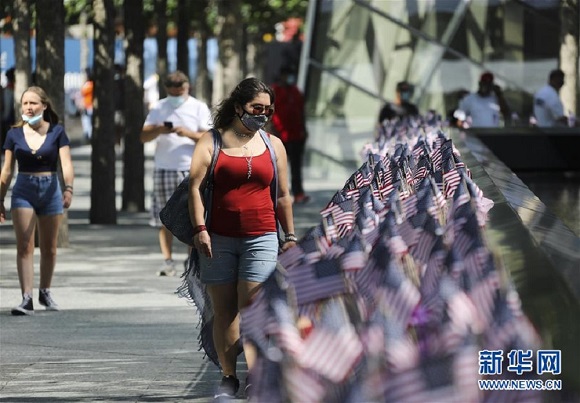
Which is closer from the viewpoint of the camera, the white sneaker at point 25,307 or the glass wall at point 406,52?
the white sneaker at point 25,307

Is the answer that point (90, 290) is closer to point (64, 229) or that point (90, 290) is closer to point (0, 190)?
point (0, 190)

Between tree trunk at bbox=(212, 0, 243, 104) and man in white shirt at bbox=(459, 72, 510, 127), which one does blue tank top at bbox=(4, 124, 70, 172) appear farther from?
tree trunk at bbox=(212, 0, 243, 104)

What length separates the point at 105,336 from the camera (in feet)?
36.6

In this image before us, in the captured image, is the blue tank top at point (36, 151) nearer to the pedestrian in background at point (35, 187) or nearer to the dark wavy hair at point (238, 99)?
the pedestrian in background at point (35, 187)

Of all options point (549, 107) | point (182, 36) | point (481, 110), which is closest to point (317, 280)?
point (481, 110)

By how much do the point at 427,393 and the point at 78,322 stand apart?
6.98 m

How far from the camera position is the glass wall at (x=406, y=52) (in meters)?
32.6

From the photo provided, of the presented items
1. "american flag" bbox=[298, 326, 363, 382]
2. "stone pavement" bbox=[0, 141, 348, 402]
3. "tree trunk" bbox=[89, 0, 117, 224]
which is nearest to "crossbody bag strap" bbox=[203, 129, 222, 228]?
"stone pavement" bbox=[0, 141, 348, 402]

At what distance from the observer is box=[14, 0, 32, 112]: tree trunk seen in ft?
69.9

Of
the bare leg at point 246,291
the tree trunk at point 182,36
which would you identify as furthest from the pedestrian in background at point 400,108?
the bare leg at point 246,291

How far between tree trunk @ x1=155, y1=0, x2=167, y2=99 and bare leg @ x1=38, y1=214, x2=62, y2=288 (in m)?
15.1

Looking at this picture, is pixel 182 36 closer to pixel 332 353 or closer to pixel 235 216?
pixel 235 216

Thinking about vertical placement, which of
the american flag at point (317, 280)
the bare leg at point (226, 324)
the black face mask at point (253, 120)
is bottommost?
the bare leg at point (226, 324)

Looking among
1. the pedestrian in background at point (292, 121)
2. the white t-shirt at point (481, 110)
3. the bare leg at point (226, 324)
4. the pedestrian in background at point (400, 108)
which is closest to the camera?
the bare leg at point (226, 324)
